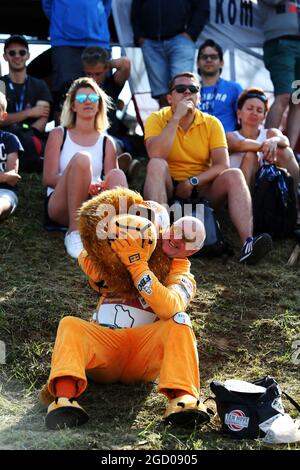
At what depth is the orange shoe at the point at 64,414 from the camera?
354cm

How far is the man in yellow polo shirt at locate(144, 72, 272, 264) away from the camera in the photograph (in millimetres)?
5910

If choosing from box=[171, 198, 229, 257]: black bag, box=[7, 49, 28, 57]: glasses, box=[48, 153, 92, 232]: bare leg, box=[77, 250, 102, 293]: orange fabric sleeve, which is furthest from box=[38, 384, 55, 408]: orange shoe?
box=[7, 49, 28, 57]: glasses

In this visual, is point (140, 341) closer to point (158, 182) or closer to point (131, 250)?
point (131, 250)

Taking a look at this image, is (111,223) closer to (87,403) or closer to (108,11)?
(87,403)

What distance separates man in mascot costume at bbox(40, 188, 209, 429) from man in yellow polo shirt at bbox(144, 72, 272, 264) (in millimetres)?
1787

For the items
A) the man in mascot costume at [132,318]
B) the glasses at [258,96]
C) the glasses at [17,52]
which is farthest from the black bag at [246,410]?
the glasses at [17,52]

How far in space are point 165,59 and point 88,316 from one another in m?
3.68

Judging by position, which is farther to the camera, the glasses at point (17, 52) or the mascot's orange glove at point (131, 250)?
the glasses at point (17, 52)

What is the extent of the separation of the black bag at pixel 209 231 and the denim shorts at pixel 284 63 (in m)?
2.36

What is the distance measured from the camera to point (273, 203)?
6.18m

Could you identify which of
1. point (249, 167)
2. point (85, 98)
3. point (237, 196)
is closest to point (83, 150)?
point (85, 98)

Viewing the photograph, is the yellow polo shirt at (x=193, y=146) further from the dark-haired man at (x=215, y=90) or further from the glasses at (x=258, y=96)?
the dark-haired man at (x=215, y=90)

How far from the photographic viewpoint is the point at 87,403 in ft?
13.0

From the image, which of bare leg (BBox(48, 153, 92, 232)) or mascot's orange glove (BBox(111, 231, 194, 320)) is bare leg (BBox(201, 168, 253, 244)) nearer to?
bare leg (BBox(48, 153, 92, 232))
